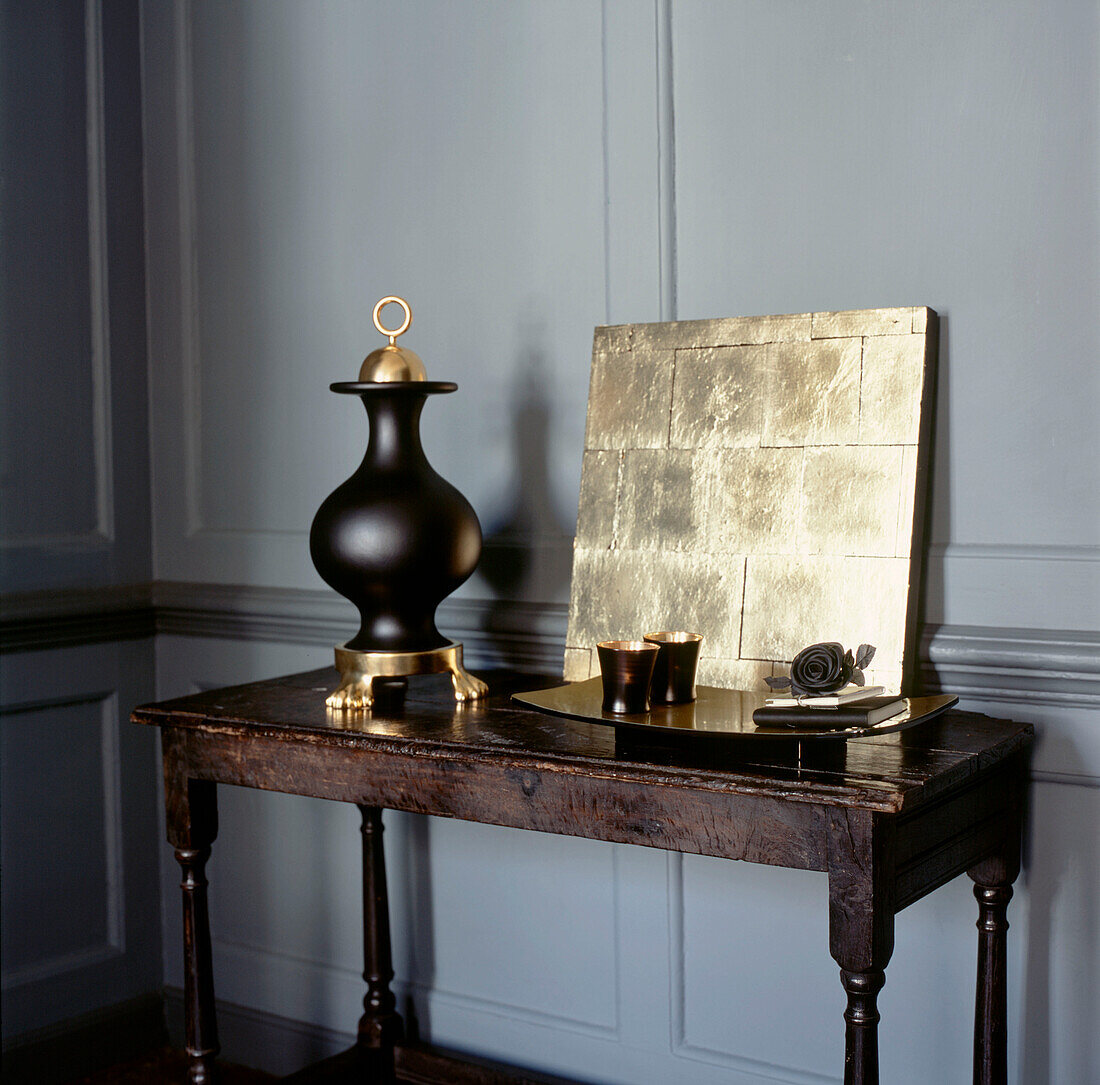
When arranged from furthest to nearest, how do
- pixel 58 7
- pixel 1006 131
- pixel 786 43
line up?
pixel 58 7
pixel 786 43
pixel 1006 131

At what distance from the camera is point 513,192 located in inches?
86.0

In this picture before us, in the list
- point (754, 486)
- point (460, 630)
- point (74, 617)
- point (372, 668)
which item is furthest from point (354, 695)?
point (74, 617)

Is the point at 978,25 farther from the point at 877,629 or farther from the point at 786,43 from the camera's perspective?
the point at 877,629

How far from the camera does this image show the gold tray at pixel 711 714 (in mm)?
1438

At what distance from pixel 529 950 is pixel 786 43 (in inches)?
62.3

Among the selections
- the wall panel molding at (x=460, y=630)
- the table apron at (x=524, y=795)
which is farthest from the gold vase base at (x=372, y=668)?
the wall panel molding at (x=460, y=630)

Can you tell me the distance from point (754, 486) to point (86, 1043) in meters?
1.85

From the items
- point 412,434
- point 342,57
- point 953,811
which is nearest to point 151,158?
point 342,57

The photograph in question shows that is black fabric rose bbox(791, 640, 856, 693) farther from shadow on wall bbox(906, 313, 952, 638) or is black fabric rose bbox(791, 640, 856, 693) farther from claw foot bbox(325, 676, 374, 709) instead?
claw foot bbox(325, 676, 374, 709)

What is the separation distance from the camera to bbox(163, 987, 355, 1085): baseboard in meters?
2.54

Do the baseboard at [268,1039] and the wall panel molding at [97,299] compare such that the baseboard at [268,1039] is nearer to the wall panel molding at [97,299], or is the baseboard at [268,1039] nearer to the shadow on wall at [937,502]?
the wall panel molding at [97,299]

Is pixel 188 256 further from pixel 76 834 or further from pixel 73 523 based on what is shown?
pixel 76 834

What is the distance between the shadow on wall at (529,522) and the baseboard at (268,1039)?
0.92 metres

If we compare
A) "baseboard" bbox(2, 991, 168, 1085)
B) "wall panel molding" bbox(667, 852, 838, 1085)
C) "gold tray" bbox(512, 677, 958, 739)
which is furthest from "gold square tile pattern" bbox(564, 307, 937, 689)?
"baseboard" bbox(2, 991, 168, 1085)
